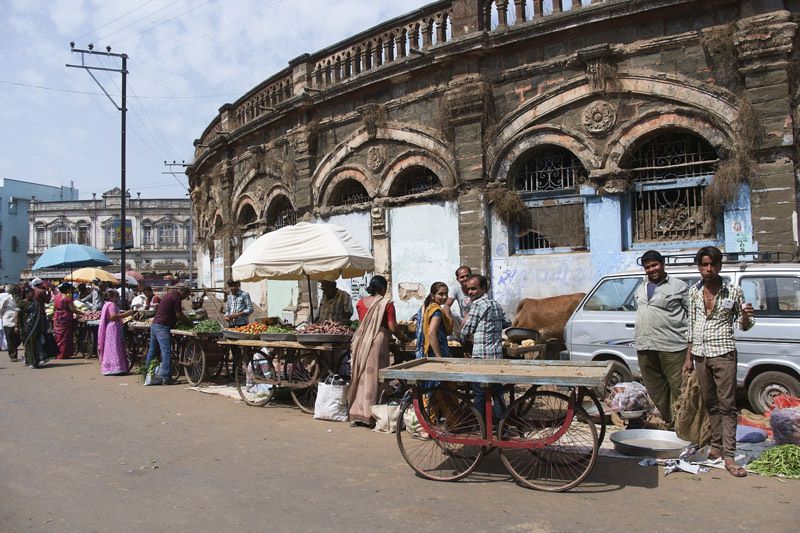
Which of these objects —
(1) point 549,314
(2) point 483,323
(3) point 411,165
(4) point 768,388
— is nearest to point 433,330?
(2) point 483,323

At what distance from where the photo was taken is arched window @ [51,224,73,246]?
206ft

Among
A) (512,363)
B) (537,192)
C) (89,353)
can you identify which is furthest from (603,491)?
(89,353)

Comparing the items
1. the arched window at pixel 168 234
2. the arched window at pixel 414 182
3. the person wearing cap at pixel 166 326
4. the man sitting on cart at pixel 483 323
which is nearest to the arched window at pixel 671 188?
the arched window at pixel 414 182

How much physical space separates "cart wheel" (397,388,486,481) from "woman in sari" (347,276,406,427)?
129 centimetres

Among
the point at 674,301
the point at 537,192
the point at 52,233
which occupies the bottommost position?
the point at 674,301

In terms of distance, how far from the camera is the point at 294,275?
978 centimetres

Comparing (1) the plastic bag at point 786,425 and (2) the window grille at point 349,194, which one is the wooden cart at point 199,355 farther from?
(1) the plastic bag at point 786,425

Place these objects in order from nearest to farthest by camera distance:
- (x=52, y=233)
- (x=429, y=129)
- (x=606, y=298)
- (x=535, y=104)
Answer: (x=606, y=298)
(x=535, y=104)
(x=429, y=129)
(x=52, y=233)

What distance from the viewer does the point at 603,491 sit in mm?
5066

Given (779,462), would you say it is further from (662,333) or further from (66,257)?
(66,257)

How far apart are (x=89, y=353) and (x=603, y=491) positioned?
44.7ft

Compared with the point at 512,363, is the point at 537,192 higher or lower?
higher

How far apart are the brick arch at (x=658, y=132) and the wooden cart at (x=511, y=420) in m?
6.13

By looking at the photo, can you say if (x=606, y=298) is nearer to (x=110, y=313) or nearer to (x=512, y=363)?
(x=512, y=363)
